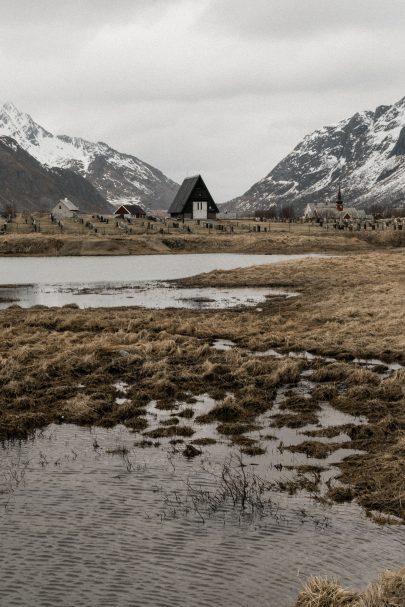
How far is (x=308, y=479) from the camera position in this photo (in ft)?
39.6

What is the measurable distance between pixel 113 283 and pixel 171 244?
4282cm

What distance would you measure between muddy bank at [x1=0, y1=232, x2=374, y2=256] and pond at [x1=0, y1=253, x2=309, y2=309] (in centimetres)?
558

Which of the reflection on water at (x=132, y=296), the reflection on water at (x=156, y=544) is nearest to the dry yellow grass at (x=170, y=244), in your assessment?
the reflection on water at (x=132, y=296)

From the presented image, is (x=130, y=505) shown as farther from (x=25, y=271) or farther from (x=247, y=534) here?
(x=25, y=271)

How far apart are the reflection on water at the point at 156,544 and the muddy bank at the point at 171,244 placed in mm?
73049

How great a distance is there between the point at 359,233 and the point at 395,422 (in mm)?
89871

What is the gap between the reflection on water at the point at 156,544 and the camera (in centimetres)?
871

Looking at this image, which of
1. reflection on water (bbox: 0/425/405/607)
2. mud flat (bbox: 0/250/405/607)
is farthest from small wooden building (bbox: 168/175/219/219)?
reflection on water (bbox: 0/425/405/607)

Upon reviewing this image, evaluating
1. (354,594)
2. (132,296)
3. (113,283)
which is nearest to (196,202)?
→ (113,283)

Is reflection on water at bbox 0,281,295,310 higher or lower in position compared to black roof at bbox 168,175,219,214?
lower

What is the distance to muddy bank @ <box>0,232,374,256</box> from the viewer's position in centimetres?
8538

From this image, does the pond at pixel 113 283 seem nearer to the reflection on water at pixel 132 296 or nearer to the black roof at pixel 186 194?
the reflection on water at pixel 132 296

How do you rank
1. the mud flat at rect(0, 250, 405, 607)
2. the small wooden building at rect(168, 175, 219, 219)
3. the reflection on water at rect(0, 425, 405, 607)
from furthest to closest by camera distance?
the small wooden building at rect(168, 175, 219, 219)
the mud flat at rect(0, 250, 405, 607)
the reflection on water at rect(0, 425, 405, 607)

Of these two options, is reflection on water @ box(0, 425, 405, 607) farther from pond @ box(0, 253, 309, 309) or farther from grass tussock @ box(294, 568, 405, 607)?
pond @ box(0, 253, 309, 309)
